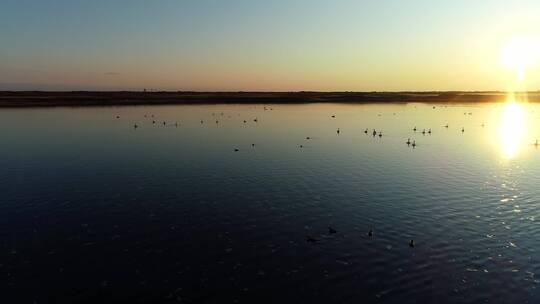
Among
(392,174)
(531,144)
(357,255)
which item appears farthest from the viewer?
(531,144)

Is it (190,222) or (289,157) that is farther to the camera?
(289,157)

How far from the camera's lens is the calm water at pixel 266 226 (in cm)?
1600

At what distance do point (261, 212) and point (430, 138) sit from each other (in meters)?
40.4

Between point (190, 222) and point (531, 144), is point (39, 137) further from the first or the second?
point (531, 144)

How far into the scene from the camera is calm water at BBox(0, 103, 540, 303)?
52.5 feet

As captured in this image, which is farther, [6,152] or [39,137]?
[39,137]

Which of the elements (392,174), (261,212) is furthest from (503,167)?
(261,212)

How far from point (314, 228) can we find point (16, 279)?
1265 centimetres

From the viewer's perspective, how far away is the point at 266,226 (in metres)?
22.3

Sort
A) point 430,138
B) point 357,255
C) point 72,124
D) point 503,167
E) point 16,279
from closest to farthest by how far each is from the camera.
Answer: point 16,279
point 357,255
point 503,167
point 430,138
point 72,124

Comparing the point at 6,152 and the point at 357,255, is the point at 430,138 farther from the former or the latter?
the point at 6,152

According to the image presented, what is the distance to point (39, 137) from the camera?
178ft

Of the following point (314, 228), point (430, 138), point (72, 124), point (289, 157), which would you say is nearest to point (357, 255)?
point (314, 228)

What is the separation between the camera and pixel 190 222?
894 inches
